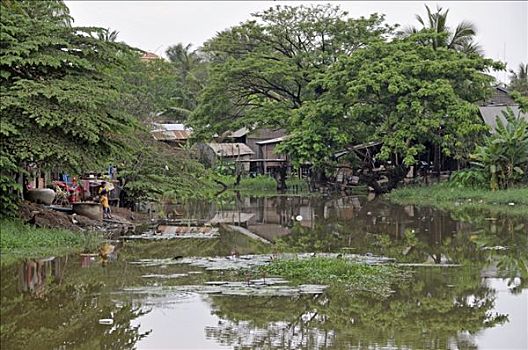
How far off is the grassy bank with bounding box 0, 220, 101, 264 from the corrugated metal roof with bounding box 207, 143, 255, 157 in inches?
1212

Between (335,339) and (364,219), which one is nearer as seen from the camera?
(335,339)

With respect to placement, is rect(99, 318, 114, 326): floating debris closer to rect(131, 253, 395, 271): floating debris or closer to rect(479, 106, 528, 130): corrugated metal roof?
rect(131, 253, 395, 271): floating debris

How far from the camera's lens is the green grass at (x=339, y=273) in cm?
1098

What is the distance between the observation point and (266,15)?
36.0 meters

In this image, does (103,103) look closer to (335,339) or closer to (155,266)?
(155,266)

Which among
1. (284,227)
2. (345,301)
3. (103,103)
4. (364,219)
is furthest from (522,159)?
(345,301)

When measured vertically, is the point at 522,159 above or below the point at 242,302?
above

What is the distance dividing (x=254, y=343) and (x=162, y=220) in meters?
14.6

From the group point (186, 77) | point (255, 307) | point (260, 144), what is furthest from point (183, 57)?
point (255, 307)

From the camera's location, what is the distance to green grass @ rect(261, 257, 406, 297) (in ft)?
36.0

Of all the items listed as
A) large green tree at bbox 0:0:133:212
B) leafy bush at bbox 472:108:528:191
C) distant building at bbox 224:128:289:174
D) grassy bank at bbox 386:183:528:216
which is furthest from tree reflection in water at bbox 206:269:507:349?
distant building at bbox 224:128:289:174

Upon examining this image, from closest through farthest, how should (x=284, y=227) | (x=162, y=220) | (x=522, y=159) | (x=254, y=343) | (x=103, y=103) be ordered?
(x=254, y=343) < (x=103, y=103) < (x=284, y=227) < (x=162, y=220) < (x=522, y=159)

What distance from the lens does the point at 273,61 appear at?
116 feet

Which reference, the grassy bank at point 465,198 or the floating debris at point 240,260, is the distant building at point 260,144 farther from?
the floating debris at point 240,260
